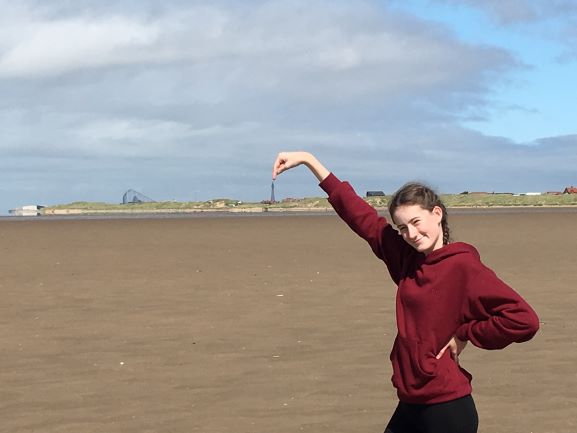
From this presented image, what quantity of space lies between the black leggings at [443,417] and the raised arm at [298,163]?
1095mm

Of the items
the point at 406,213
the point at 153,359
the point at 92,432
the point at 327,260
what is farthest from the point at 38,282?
the point at 406,213

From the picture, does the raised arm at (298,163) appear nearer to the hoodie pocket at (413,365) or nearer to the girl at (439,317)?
the girl at (439,317)

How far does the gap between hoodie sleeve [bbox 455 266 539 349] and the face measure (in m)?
0.23

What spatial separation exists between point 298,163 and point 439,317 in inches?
36.2

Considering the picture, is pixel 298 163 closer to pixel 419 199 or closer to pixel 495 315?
pixel 419 199

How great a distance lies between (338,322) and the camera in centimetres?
1359

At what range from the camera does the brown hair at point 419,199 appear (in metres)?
3.92

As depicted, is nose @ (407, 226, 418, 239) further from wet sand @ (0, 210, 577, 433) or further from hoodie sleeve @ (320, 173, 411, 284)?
wet sand @ (0, 210, 577, 433)

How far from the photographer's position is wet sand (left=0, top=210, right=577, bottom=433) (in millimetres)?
8305

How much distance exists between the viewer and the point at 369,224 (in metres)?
4.27

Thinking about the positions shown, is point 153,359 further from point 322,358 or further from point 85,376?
point 322,358

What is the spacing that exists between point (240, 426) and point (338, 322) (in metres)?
5.76

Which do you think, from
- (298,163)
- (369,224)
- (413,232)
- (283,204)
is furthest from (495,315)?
(283,204)

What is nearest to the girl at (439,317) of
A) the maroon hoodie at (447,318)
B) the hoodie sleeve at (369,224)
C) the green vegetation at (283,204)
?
the maroon hoodie at (447,318)
